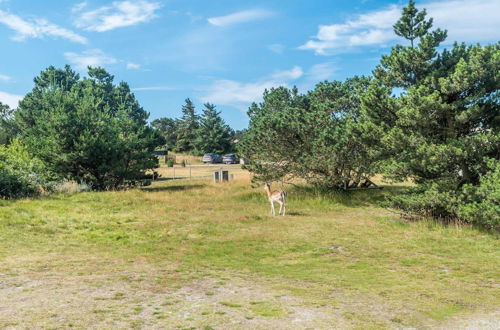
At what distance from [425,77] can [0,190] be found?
23.5 meters

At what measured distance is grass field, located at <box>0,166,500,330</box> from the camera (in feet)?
21.4

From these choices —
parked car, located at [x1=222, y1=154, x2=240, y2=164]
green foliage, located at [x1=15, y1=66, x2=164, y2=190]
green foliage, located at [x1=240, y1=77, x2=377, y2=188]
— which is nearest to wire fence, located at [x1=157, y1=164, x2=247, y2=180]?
green foliage, located at [x1=15, y1=66, x2=164, y2=190]

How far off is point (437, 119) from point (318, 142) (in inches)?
286

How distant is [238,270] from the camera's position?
996 centimetres

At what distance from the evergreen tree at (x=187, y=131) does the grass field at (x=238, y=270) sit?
74317 mm

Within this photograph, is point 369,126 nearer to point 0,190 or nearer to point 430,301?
point 430,301

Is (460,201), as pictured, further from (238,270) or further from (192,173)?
(192,173)

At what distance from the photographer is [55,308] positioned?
6762 mm

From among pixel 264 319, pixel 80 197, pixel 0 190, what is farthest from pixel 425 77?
pixel 0 190

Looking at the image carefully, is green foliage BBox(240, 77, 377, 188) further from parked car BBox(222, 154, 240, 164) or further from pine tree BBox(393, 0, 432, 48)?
parked car BBox(222, 154, 240, 164)

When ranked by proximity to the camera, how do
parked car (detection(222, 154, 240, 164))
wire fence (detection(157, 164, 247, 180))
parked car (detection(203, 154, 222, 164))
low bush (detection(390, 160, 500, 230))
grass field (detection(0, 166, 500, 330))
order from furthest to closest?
parked car (detection(203, 154, 222, 164))
parked car (detection(222, 154, 240, 164))
wire fence (detection(157, 164, 247, 180))
low bush (detection(390, 160, 500, 230))
grass field (detection(0, 166, 500, 330))

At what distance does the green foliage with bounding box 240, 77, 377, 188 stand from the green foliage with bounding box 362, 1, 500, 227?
395cm

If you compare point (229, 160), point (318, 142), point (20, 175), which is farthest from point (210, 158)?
point (318, 142)

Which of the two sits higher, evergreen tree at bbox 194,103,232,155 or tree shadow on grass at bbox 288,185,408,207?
evergreen tree at bbox 194,103,232,155
